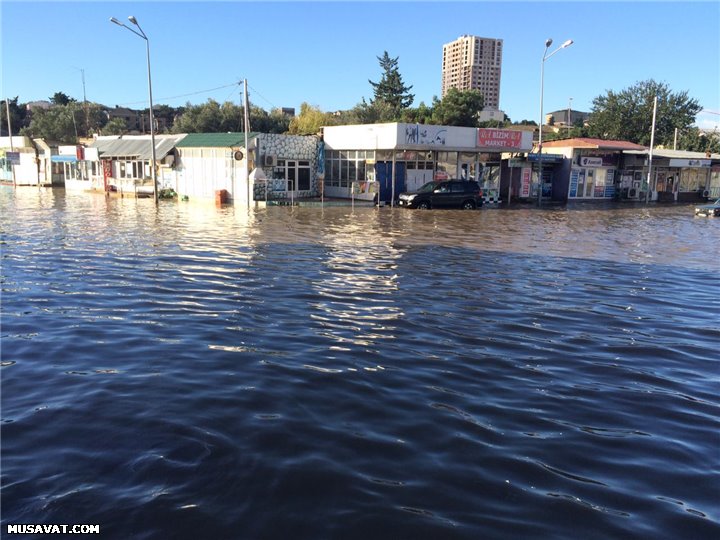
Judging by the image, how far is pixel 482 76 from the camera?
604 ft

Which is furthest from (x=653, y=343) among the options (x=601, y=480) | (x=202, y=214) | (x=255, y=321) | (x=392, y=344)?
(x=202, y=214)

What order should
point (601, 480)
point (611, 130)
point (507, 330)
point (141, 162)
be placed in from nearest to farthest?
point (601, 480)
point (507, 330)
point (141, 162)
point (611, 130)

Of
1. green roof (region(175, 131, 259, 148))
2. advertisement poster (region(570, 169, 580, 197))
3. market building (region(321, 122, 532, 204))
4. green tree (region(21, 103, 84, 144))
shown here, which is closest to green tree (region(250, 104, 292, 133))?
green tree (region(21, 103, 84, 144))

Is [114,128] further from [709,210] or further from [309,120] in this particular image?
[709,210]

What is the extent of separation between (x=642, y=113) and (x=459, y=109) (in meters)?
19.8

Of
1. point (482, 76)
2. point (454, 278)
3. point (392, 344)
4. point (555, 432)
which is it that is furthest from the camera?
point (482, 76)

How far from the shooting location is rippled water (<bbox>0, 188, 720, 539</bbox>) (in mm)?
4074

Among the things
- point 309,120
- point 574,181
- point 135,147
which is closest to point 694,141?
point 574,181

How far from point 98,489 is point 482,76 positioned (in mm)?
195113

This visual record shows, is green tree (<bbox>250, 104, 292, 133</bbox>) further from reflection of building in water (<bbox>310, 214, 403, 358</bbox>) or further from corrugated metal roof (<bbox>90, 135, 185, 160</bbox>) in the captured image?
reflection of building in water (<bbox>310, 214, 403, 358</bbox>)

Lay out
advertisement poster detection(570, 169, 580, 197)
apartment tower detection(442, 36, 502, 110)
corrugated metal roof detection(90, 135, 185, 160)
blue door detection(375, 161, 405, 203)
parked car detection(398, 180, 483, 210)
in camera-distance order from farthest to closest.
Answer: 1. apartment tower detection(442, 36, 502, 110)
2. advertisement poster detection(570, 169, 580, 197)
3. corrugated metal roof detection(90, 135, 185, 160)
4. blue door detection(375, 161, 405, 203)
5. parked car detection(398, 180, 483, 210)

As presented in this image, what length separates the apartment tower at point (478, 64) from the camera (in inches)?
7106

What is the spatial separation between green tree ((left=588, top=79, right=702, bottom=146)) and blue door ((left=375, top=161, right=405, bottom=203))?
39084 mm

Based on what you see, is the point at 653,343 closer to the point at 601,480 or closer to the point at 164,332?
the point at 601,480
